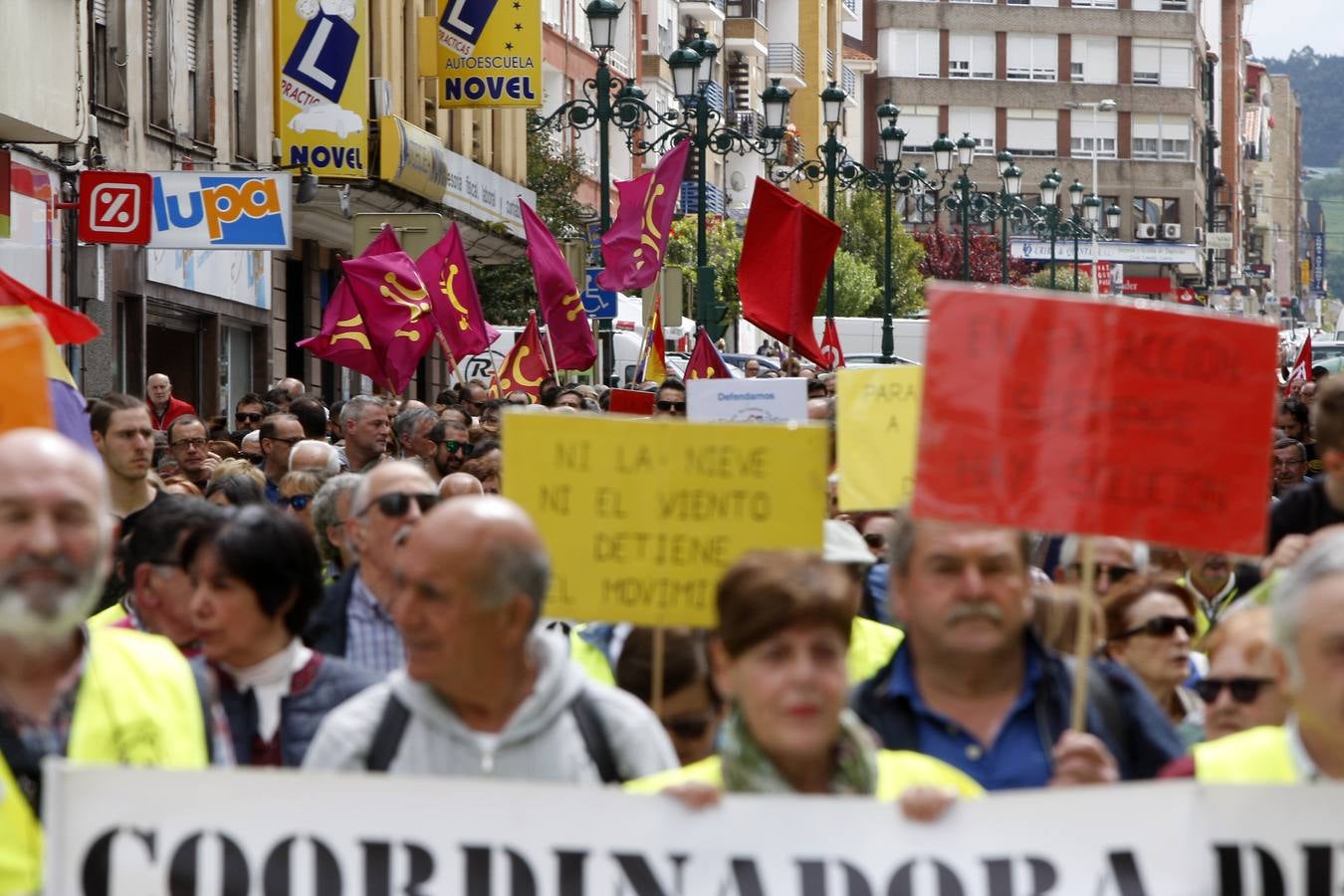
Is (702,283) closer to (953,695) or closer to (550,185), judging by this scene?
(550,185)

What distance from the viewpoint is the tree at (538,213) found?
37.8 meters

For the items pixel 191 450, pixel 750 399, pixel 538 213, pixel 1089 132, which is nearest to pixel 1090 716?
pixel 750 399

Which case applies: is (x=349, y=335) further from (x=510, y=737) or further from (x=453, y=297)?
(x=510, y=737)

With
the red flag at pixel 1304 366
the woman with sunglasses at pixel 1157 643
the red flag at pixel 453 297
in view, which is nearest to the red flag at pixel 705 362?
the red flag at pixel 453 297

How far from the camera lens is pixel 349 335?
58.9 feet

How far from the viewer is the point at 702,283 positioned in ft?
89.5

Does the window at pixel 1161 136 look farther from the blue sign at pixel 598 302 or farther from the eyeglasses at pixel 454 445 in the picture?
the eyeglasses at pixel 454 445

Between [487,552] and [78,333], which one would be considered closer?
[487,552]

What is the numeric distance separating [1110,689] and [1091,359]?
2.38 ft

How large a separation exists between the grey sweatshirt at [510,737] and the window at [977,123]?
330 feet

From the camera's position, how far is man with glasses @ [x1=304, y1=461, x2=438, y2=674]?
6.90 metres

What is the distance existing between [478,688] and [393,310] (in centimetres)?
1328

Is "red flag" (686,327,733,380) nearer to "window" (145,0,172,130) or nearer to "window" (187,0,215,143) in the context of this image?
"window" (145,0,172,130)

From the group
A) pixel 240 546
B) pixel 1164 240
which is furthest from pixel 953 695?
pixel 1164 240
